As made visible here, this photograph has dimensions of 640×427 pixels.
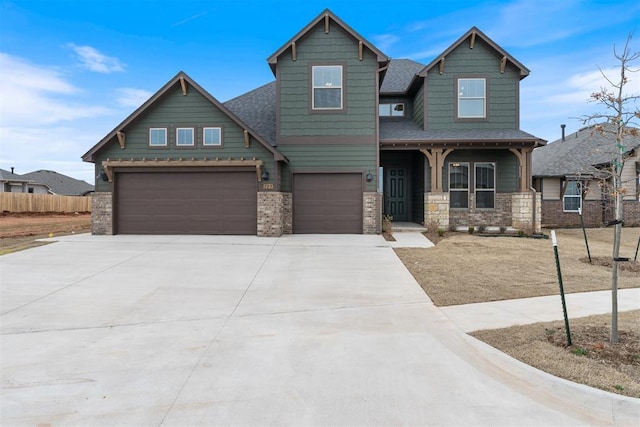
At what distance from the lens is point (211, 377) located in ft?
11.5

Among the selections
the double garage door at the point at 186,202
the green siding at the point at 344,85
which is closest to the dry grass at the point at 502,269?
the double garage door at the point at 186,202

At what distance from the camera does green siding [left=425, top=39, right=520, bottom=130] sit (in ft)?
51.3

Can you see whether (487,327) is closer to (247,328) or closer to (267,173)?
(247,328)

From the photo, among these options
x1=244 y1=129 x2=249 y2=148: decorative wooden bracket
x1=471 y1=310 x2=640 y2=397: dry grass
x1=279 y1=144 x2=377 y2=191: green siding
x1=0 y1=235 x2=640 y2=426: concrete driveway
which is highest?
x1=244 y1=129 x2=249 y2=148: decorative wooden bracket

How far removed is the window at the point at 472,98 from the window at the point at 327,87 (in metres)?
5.25

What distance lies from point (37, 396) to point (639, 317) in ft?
23.1

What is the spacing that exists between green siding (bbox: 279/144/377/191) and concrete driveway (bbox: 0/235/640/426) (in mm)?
7680

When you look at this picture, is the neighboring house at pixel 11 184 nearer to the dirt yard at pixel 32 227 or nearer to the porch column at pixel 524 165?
the dirt yard at pixel 32 227

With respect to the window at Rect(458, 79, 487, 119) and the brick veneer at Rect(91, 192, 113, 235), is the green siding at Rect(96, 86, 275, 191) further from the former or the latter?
the window at Rect(458, 79, 487, 119)

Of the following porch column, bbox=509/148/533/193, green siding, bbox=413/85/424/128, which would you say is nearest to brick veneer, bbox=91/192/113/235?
green siding, bbox=413/85/424/128

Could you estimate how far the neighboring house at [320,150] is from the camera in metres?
14.1

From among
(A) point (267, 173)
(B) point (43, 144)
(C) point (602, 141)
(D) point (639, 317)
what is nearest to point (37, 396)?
(D) point (639, 317)

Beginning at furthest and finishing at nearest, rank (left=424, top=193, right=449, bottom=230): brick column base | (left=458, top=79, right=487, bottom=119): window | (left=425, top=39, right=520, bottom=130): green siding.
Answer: (left=458, top=79, right=487, bottom=119): window → (left=425, top=39, right=520, bottom=130): green siding → (left=424, top=193, right=449, bottom=230): brick column base

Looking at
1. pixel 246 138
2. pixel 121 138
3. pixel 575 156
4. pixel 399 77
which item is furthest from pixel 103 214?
pixel 575 156
